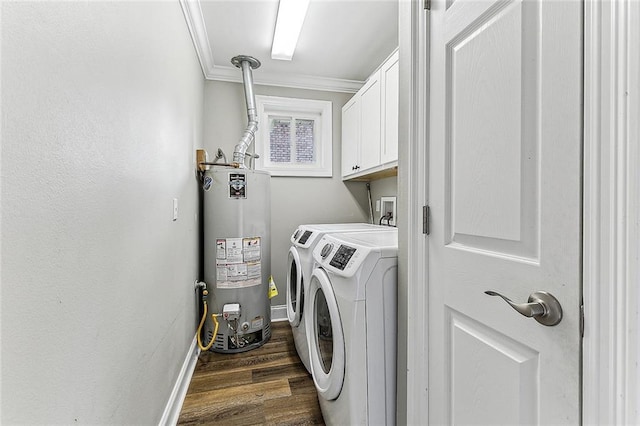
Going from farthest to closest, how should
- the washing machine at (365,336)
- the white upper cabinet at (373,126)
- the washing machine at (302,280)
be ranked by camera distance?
1. the white upper cabinet at (373,126)
2. the washing machine at (302,280)
3. the washing machine at (365,336)

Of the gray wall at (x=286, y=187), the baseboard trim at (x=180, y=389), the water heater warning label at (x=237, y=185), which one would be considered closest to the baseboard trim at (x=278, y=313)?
the gray wall at (x=286, y=187)

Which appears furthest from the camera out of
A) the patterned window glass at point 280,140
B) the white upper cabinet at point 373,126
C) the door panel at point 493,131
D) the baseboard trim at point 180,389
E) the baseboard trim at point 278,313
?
the patterned window glass at point 280,140

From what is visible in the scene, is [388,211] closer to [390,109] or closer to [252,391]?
[390,109]

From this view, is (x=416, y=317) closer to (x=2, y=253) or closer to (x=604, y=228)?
(x=604, y=228)

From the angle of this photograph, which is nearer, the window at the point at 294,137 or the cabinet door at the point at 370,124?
the cabinet door at the point at 370,124

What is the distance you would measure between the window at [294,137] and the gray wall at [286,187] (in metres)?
0.07

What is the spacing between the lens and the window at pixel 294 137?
2.85 metres

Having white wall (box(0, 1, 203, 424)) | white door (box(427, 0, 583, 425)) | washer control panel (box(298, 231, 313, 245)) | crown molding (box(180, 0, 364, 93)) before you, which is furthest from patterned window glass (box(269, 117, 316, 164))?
white door (box(427, 0, 583, 425))

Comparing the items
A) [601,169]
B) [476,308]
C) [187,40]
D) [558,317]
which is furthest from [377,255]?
[187,40]

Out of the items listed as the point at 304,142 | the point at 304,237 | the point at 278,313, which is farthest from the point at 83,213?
the point at 304,142

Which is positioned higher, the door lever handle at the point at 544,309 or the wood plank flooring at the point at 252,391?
the door lever handle at the point at 544,309

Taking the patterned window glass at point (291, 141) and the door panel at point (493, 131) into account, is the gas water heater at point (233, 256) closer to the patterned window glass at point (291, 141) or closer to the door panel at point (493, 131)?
the patterned window glass at point (291, 141)

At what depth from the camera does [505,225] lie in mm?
687

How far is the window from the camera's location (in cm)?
285
